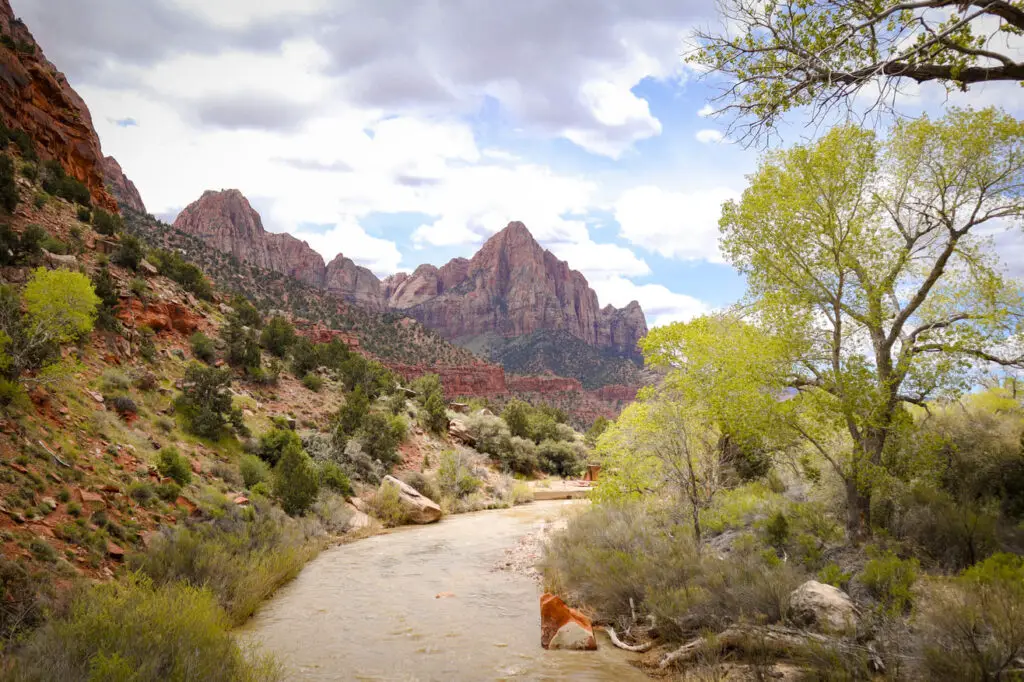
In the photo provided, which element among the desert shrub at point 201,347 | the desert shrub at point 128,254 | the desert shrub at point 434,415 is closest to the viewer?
the desert shrub at point 128,254

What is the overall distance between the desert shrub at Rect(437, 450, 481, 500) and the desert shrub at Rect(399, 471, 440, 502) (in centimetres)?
63

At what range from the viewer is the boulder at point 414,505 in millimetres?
21500

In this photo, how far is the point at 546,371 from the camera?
11138 centimetres

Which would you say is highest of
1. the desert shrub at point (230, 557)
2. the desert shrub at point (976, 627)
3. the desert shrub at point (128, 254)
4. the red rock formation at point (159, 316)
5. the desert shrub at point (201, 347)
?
the desert shrub at point (128, 254)

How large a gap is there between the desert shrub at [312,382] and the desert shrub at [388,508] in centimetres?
852

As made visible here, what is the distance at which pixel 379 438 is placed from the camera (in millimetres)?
25750

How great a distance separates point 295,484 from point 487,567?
7122mm

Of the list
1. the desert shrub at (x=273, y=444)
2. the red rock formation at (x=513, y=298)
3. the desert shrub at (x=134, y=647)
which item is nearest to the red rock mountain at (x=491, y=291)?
the red rock formation at (x=513, y=298)

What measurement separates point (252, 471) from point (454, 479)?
41.3 feet

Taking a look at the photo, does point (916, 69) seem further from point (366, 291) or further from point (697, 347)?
point (366, 291)

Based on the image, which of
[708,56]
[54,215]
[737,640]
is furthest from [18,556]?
[54,215]

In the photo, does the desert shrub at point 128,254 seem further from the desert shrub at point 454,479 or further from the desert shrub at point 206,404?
the desert shrub at point 454,479

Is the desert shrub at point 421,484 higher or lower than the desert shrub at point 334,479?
lower

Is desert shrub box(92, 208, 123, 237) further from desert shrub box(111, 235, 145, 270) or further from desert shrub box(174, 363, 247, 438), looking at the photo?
desert shrub box(174, 363, 247, 438)
